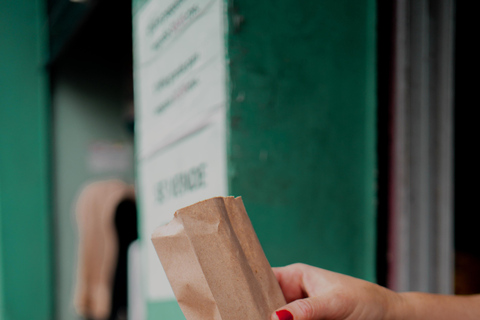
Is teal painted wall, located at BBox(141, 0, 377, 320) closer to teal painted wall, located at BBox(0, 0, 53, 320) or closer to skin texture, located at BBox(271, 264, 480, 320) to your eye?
skin texture, located at BBox(271, 264, 480, 320)

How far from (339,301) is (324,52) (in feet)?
2.32

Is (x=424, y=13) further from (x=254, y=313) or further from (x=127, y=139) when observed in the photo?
(x=127, y=139)

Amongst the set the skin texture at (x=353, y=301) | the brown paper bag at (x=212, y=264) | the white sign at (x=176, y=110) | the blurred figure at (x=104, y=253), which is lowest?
the blurred figure at (x=104, y=253)

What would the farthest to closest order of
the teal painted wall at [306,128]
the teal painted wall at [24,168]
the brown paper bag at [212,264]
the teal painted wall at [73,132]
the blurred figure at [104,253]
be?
the teal painted wall at [73,132] < the teal painted wall at [24,168] < the blurred figure at [104,253] < the teal painted wall at [306,128] < the brown paper bag at [212,264]

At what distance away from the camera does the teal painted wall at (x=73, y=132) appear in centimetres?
267

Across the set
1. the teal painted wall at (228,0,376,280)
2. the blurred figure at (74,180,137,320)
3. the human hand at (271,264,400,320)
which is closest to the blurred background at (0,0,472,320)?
the teal painted wall at (228,0,376,280)

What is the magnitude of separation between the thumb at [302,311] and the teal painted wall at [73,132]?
251 centimetres

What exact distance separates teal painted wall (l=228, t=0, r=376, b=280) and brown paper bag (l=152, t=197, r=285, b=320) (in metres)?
0.40

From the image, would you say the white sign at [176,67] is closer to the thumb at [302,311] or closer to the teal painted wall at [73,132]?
the thumb at [302,311]

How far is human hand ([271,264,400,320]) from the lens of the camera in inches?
20.2

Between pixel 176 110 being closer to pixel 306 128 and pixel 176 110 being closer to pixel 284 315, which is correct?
pixel 306 128

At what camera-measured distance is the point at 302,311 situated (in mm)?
505

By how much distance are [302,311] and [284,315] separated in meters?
0.03

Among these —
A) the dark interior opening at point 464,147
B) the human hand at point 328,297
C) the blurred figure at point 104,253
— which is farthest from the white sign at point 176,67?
the blurred figure at point 104,253
